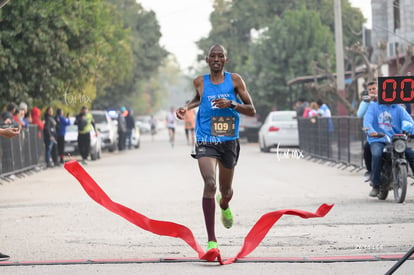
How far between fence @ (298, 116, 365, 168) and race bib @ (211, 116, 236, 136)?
12479mm

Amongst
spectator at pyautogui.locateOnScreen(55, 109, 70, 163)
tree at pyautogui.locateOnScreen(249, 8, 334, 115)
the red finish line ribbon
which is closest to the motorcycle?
the red finish line ribbon

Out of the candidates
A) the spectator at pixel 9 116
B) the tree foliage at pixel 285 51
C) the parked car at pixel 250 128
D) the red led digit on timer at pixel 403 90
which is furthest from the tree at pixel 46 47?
the red led digit on timer at pixel 403 90

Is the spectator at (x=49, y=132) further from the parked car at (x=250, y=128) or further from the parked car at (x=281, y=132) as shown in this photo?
the parked car at (x=250, y=128)

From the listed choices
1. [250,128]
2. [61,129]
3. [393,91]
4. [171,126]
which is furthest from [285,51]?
[393,91]

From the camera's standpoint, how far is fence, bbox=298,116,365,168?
21.8 metres

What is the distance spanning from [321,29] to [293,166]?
2616cm

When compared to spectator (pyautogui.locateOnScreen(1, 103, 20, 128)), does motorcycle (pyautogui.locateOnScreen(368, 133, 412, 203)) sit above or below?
below

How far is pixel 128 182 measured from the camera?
20.1m

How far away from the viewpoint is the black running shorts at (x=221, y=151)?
880 cm

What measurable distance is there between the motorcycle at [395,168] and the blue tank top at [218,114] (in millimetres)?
4994

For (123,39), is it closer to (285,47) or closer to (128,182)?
(285,47)

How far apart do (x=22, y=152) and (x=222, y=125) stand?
642 inches

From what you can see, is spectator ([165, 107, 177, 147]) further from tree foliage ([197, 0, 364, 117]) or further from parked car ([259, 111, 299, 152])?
parked car ([259, 111, 299, 152])

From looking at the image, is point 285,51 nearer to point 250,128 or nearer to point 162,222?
point 250,128
